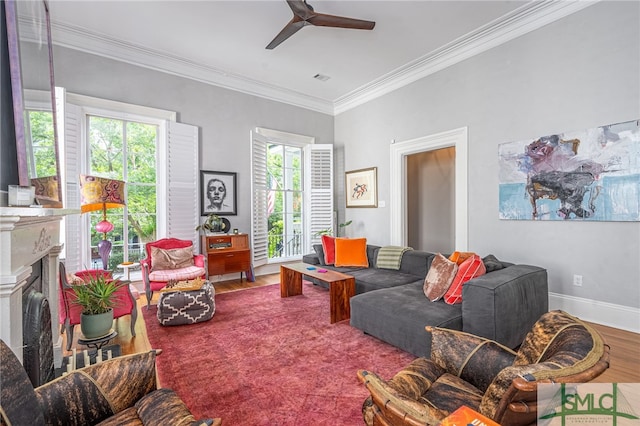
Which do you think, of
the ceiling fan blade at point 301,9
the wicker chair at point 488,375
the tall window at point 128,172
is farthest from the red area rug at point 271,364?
the ceiling fan blade at point 301,9

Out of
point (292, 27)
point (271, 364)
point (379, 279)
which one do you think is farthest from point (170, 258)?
point (292, 27)

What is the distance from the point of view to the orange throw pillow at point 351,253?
4434mm

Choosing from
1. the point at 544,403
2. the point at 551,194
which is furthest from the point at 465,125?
the point at 544,403

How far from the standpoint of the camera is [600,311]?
305 cm

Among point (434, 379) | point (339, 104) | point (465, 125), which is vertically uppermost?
point (339, 104)

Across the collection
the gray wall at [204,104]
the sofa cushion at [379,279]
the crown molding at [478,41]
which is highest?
the crown molding at [478,41]

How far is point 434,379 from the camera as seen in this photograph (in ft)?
4.72

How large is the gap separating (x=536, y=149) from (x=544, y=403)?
3.47m

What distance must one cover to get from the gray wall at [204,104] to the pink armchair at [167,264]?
1106mm

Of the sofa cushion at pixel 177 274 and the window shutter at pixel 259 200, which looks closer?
the sofa cushion at pixel 177 274

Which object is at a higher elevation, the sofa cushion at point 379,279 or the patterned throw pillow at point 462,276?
the patterned throw pillow at point 462,276

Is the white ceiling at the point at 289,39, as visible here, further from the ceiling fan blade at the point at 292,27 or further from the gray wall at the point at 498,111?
the ceiling fan blade at the point at 292,27

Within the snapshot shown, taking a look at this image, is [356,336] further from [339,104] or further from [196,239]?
[339,104]

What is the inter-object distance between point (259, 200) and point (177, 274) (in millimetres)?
1949
